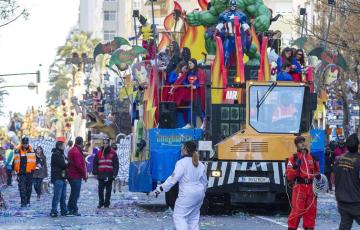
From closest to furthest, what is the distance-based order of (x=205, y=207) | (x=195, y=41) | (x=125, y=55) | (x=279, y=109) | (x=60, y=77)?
1. (x=279, y=109)
2. (x=205, y=207)
3. (x=195, y=41)
4. (x=125, y=55)
5. (x=60, y=77)

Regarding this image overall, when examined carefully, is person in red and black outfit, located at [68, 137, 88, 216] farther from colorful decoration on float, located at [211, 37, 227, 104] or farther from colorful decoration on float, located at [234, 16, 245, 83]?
colorful decoration on float, located at [234, 16, 245, 83]

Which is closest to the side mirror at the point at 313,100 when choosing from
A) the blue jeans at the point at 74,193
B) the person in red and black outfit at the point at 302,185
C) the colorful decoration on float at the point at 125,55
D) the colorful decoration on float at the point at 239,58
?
the colorful decoration on float at the point at 239,58

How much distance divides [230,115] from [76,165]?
3576 millimetres

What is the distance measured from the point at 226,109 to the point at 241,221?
287 centimetres

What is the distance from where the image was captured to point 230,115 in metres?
25.8

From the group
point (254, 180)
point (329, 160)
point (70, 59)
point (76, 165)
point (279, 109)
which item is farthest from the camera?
point (70, 59)

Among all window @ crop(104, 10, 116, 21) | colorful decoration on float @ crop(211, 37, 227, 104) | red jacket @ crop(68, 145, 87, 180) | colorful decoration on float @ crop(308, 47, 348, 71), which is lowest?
red jacket @ crop(68, 145, 87, 180)

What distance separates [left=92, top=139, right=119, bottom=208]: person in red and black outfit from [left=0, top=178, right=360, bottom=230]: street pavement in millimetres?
331

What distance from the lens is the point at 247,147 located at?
25156 mm

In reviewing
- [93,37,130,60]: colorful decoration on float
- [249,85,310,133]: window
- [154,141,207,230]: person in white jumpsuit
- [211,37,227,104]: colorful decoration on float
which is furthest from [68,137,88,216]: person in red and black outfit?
[154,141,207,230]: person in white jumpsuit

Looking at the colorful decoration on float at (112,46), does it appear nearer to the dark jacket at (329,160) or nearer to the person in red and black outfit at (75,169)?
the person in red and black outfit at (75,169)

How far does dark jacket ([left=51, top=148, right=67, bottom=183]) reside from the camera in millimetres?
26047

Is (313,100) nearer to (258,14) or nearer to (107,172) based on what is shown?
(258,14)

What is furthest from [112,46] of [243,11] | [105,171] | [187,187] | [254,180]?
[187,187]
